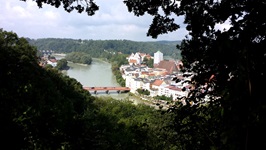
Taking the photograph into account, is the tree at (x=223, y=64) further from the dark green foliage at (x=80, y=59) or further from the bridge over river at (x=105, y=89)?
the dark green foliage at (x=80, y=59)

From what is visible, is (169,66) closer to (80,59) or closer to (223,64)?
(80,59)

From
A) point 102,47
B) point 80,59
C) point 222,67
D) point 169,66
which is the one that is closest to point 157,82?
point 169,66

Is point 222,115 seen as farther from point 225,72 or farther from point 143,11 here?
point 143,11

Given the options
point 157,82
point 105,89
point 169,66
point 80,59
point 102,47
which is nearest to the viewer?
point 105,89

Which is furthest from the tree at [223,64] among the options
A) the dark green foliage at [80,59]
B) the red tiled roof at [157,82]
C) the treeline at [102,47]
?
the treeline at [102,47]

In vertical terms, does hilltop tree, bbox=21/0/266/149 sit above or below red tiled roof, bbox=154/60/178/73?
above

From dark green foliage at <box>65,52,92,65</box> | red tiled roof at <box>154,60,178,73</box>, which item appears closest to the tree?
red tiled roof at <box>154,60,178,73</box>

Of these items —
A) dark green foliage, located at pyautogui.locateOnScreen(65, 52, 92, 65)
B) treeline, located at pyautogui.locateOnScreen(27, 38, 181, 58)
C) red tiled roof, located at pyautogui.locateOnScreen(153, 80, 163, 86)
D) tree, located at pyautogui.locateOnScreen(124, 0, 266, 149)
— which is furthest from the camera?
treeline, located at pyautogui.locateOnScreen(27, 38, 181, 58)

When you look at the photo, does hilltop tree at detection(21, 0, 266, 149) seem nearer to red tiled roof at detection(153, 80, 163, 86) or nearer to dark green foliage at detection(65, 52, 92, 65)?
red tiled roof at detection(153, 80, 163, 86)

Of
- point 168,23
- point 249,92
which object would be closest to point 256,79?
point 249,92

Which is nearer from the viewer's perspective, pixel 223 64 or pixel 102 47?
pixel 223 64

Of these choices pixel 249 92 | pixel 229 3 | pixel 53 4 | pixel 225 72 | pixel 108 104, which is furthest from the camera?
pixel 108 104
